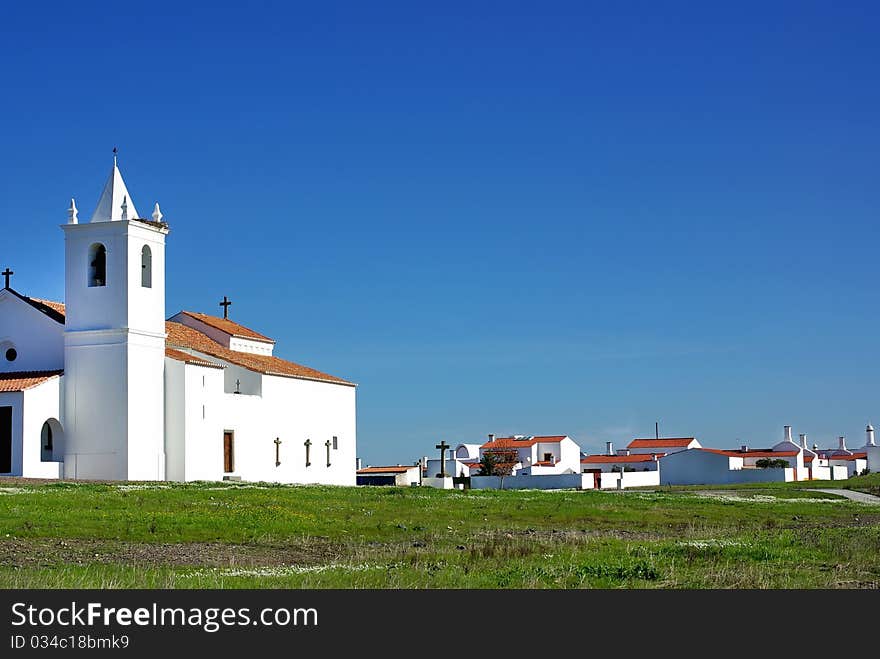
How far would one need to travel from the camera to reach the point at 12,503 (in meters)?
28.3

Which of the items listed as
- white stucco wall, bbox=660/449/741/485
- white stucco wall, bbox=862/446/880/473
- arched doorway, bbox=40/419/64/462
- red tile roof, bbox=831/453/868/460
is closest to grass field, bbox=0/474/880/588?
arched doorway, bbox=40/419/64/462

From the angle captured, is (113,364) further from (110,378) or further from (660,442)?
(660,442)

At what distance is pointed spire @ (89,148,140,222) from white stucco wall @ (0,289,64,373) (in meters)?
4.90

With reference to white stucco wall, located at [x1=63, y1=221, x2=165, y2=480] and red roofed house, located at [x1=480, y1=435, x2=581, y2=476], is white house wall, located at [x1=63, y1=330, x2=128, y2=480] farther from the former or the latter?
red roofed house, located at [x1=480, y1=435, x2=581, y2=476]

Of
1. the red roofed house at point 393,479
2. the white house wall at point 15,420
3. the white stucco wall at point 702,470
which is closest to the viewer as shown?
the white house wall at point 15,420

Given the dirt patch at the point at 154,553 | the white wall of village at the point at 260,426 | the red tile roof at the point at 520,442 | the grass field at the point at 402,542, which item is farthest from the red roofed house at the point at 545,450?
the dirt patch at the point at 154,553

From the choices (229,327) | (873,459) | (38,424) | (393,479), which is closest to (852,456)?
(873,459)

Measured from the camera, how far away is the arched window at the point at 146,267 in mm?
50031

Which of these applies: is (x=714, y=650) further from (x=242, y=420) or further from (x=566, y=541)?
(x=242, y=420)

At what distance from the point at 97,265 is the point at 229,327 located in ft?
50.4

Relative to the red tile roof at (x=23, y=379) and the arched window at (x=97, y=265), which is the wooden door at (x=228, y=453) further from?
the arched window at (x=97, y=265)

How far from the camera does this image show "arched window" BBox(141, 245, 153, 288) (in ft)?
164

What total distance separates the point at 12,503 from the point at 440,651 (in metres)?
20.1

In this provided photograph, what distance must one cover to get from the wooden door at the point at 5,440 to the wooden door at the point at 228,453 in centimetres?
1030
